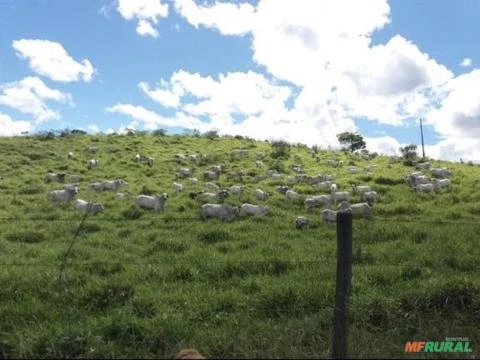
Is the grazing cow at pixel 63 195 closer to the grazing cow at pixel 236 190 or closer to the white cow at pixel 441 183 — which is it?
the grazing cow at pixel 236 190

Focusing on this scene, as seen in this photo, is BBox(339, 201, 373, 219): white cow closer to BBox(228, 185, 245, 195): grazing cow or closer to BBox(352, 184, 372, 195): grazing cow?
BBox(352, 184, 372, 195): grazing cow

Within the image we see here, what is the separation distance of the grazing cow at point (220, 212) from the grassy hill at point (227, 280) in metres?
0.36

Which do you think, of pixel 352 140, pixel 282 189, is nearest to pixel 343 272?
pixel 282 189

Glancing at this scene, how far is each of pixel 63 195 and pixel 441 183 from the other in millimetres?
15382

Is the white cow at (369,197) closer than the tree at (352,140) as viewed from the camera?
Yes

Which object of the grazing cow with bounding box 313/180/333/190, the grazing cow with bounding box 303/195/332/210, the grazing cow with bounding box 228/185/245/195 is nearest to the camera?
the grazing cow with bounding box 303/195/332/210

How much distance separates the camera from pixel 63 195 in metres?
22.0

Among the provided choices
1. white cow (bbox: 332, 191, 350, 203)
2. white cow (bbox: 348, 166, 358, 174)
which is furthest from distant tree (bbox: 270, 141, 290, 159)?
white cow (bbox: 332, 191, 350, 203)

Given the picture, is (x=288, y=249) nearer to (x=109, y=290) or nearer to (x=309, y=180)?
(x=109, y=290)

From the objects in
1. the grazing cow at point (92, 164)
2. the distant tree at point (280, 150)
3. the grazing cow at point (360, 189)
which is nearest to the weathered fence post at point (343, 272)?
the grazing cow at point (360, 189)

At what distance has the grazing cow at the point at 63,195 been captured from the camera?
2186cm

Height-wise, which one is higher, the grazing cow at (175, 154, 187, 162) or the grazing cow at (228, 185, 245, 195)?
the grazing cow at (175, 154, 187, 162)

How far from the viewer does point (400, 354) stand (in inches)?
270

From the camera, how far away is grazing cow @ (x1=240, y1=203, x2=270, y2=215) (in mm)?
18828
